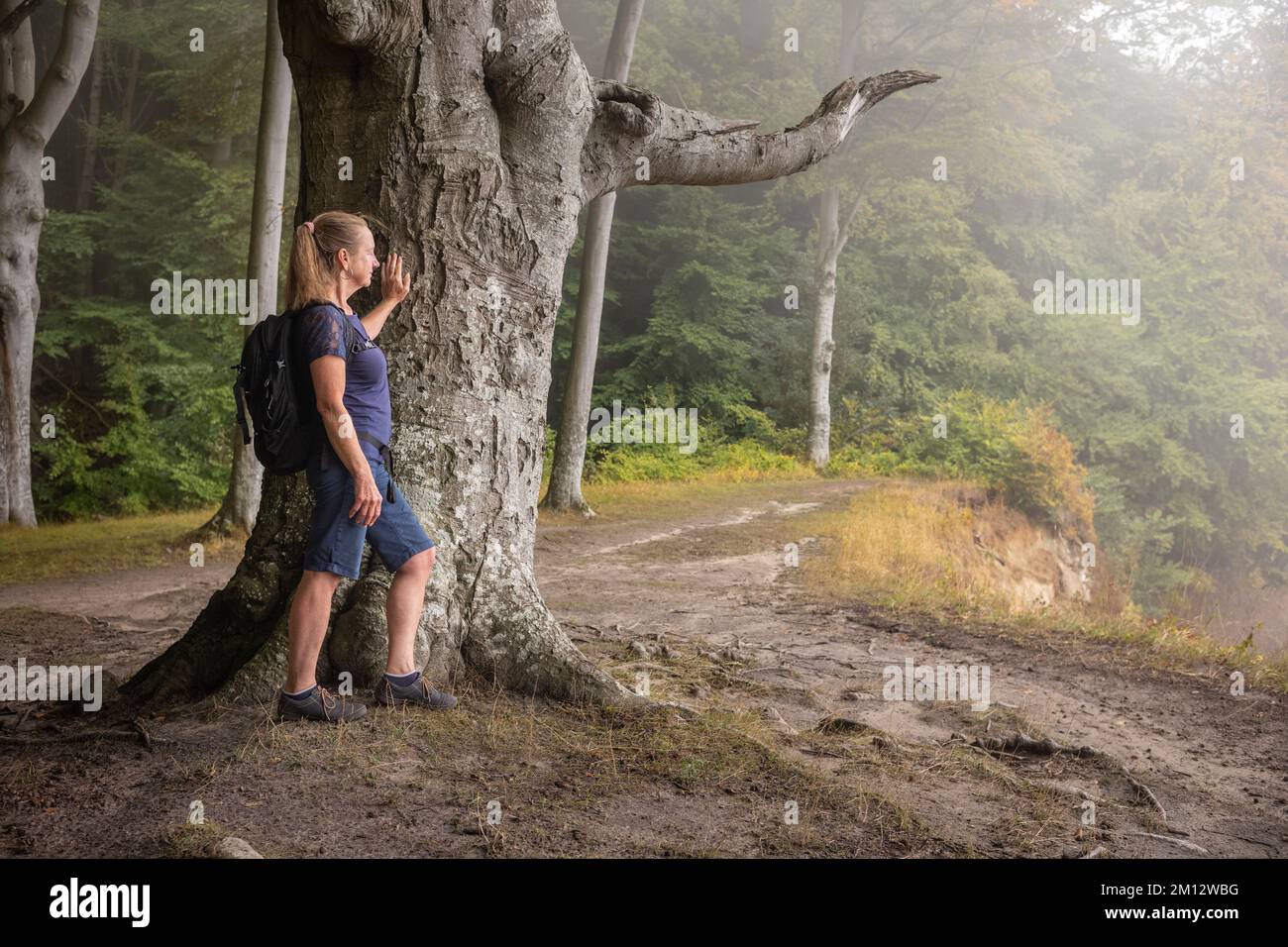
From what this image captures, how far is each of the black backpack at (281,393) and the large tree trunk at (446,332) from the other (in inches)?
29.8

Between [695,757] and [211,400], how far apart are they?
16.6m

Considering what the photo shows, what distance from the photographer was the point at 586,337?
51.1 ft

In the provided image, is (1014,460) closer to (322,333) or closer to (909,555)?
(909,555)

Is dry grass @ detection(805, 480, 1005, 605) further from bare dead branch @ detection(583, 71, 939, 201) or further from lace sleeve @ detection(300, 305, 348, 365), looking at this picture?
lace sleeve @ detection(300, 305, 348, 365)

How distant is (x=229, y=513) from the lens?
469 inches

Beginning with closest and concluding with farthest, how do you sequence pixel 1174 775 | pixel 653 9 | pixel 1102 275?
pixel 1174 775 → pixel 653 9 → pixel 1102 275

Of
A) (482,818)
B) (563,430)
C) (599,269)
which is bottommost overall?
(482,818)

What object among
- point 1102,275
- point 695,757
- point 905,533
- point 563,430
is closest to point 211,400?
point 563,430

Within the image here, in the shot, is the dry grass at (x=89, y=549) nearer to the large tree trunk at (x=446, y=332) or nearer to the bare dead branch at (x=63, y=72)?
the bare dead branch at (x=63, y=72)

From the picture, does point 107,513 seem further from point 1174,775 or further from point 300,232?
point 1174,775

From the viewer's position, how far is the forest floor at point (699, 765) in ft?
12.0

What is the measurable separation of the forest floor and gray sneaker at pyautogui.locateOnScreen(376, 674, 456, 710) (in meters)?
0.06

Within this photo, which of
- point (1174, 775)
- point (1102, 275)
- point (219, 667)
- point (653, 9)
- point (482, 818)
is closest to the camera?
point (482, 818)

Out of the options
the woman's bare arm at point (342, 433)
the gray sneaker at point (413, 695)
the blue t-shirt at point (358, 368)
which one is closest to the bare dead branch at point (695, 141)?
the blue t-shirt at point (358, 368)
